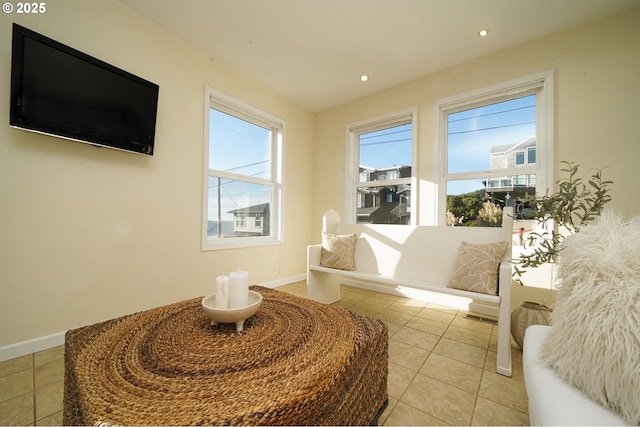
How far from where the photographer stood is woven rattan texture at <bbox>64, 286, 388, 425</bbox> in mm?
658

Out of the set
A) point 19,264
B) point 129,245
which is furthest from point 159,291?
point 19,264

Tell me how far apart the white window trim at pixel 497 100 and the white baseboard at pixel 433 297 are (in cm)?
86

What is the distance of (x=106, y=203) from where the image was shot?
6.88ft

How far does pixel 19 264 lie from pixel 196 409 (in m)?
2.06

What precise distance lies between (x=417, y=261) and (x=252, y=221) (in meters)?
2.14

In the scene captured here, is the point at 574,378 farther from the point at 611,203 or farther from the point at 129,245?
the point at 129,245

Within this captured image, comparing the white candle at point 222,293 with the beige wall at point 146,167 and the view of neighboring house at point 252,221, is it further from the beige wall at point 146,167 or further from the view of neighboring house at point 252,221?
the view of neighboring house at point 252,221

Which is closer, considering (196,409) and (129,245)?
(196,409)

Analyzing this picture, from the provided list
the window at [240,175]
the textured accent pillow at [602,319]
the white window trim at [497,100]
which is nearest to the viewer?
the textured accent pillow at [602,319]

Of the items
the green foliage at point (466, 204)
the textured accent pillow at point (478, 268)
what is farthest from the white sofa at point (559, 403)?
the green foliage at point (466, 204)

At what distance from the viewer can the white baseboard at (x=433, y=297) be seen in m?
2.59

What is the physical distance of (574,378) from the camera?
73 centimetres

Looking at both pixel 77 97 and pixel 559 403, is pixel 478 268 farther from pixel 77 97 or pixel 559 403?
pixel 77 97

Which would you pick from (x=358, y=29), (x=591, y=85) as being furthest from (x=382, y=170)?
(x=591, y=85)
